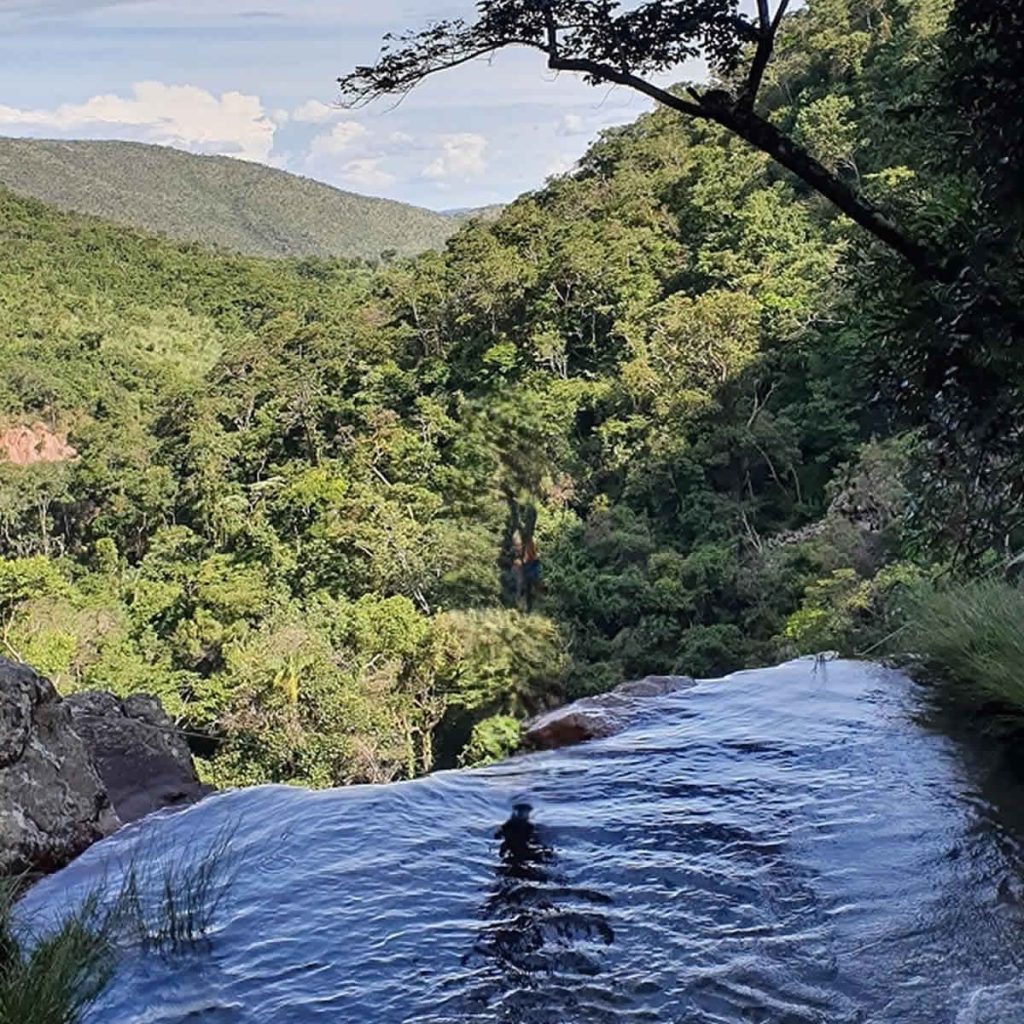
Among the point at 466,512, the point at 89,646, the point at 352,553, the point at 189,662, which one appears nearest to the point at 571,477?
the point at 466,512

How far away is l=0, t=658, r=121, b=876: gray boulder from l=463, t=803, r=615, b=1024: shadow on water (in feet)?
4.27

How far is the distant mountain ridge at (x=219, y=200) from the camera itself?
69.5 m

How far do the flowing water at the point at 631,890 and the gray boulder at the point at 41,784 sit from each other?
0.39 feet

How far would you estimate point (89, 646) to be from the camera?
22.2 meters

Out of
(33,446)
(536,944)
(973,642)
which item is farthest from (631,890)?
(33,446)

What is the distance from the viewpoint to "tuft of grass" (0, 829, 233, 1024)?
2.10 meters

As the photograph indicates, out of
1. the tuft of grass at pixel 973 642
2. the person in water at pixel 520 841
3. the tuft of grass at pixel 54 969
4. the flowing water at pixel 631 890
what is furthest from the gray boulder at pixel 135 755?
the tuft of grass at pixel 973 642

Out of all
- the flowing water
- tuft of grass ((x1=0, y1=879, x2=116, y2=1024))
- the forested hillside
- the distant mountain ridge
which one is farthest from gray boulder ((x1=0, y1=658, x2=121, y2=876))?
the distant mountain ridge

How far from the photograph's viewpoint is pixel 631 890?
3051 mm

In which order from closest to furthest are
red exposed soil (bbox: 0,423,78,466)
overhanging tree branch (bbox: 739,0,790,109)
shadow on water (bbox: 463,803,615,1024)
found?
shadow on water (bbox: 463,803,615,1024), overhanging tree branch (bbox: 739,0,790,109), red exposed soil (bbox: 0,423,78,466)

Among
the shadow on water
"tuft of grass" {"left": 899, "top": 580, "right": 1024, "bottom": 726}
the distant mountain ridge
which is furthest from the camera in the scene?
the distant mountain ridge

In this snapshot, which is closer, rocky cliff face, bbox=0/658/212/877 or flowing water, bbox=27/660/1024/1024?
flowing water, bbox=27/660/1024/1024

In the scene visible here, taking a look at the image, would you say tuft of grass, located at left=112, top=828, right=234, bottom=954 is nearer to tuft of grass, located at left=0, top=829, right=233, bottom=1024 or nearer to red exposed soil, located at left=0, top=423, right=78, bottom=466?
tuft of grass, located at left=0, top=829, right=233, bottom=1024

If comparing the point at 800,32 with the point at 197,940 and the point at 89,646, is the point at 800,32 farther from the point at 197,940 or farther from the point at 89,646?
the point at 197,940
